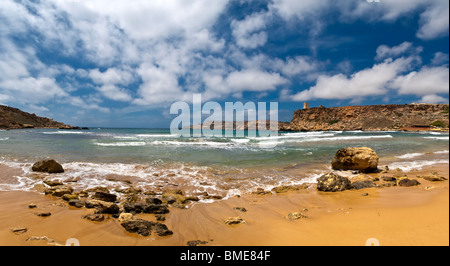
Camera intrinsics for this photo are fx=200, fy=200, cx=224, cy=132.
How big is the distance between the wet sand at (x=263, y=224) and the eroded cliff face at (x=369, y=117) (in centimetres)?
6271

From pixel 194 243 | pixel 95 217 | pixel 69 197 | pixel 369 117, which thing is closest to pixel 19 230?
pixel 95 217

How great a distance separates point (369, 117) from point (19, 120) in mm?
128872

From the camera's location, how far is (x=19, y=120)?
7162cm

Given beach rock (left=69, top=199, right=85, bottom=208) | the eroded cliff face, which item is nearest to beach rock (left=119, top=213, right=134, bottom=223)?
beach rock (left=69, top=199, right=85, bottom=208)

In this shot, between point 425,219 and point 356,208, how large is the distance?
1.58 meters

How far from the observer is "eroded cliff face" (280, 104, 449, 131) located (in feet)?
194

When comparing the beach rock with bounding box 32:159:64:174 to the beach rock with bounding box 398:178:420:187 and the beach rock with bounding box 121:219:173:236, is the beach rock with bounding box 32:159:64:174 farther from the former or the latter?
the beach rock with bounding box 398:178:420:187

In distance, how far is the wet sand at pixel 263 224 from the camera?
2.96 m

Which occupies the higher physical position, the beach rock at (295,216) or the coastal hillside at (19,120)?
the coastal hillside at (19,120)

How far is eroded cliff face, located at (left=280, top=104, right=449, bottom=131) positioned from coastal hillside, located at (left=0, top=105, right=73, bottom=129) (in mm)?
102513

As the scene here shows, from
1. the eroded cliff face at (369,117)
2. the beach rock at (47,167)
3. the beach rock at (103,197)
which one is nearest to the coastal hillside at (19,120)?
the beach rock at (47,167)

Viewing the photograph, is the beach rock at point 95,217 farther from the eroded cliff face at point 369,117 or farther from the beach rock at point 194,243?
the eroded cliff face at point 369,117
